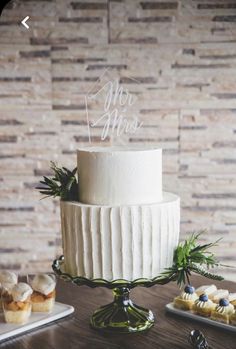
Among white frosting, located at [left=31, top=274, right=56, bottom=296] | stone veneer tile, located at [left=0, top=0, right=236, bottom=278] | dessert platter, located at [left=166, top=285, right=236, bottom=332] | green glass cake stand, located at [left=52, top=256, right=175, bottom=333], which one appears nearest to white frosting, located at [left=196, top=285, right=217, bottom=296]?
dessert platter, located at [left=166, top=285, right=236, bottom=332]

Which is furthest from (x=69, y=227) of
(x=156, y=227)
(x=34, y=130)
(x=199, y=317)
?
(x=34, y=130)

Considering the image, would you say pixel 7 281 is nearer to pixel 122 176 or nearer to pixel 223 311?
pixel 122 176

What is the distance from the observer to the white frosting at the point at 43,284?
69.0 inches

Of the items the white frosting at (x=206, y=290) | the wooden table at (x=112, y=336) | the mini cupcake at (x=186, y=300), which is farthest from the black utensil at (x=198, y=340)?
the white frosting at (x=206, y=290)

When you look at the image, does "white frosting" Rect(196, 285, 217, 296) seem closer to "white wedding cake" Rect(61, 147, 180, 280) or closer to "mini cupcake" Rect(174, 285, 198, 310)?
"mini cupcake" Rect(174, 285, 198, 310)

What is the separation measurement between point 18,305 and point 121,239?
1.20 ft

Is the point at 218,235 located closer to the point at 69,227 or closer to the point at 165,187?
the point at 165,187

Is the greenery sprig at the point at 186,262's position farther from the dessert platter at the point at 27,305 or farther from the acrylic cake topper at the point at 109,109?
the acrylic cake topper at the point at 109,109

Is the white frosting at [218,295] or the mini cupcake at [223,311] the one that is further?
the white frosting at [218,295]

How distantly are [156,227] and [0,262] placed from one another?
2186 mm

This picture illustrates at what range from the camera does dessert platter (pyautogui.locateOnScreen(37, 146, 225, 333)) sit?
5.24 ft

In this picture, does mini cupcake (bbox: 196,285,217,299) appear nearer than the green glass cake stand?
No

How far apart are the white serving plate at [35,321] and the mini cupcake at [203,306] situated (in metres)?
0.39

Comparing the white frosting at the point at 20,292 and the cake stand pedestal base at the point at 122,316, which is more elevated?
the white frosting at the point at 20,292
